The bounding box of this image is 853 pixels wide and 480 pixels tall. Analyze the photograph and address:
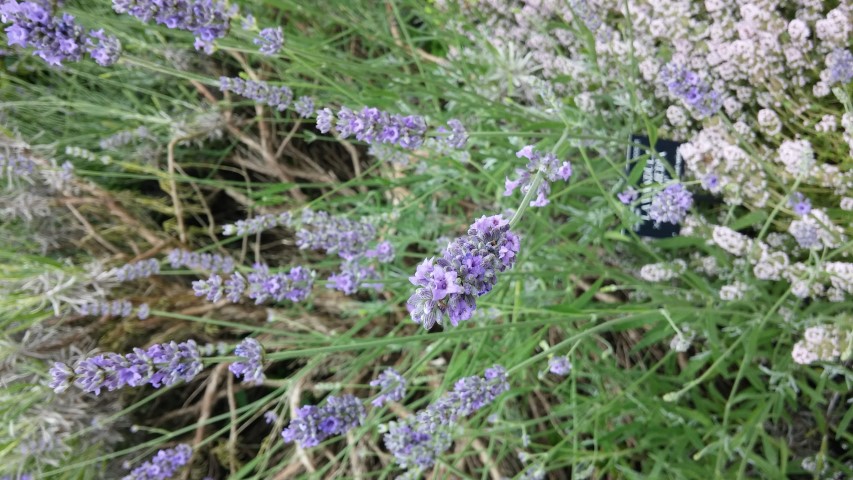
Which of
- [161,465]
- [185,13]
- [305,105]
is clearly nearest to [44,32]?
[185,13]

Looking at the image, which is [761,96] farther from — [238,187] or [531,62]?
[238,187]

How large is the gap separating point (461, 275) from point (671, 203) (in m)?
0.96

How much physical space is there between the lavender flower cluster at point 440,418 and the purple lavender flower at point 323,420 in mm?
138

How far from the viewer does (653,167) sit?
1779 mm

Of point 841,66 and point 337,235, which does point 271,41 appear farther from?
point 841,66

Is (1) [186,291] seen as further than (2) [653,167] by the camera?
Yes

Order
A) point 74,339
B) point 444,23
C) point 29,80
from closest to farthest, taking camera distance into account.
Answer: point 444,23 → point 74,339 → point 29,80

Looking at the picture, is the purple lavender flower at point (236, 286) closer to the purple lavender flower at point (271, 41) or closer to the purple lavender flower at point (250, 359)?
the purple lavender flower at point (250, 359)

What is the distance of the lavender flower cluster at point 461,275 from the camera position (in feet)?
2.76

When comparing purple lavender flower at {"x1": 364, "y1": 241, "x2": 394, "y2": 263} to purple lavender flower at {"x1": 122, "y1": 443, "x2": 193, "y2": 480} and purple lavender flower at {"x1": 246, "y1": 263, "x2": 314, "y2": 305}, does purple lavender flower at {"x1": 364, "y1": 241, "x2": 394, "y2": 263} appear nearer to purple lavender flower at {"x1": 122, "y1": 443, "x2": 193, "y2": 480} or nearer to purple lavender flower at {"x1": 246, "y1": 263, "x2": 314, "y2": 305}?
purple lavender flower at {"x1": 246, "y1": 263, "x2": 314, "y2": 305}

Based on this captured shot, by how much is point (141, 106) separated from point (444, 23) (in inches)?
54.0

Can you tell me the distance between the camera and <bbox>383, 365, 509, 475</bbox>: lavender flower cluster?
51.8 inches

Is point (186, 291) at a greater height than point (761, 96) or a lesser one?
lesser

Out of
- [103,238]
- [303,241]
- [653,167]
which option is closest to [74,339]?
[103,238]
